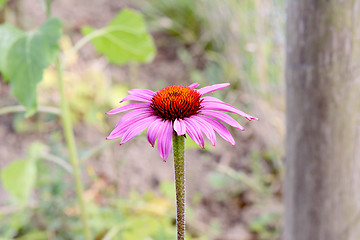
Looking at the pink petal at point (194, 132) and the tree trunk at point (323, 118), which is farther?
the tree trunk at point (323, 118)

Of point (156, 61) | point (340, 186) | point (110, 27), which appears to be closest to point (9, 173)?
point (110, 27)

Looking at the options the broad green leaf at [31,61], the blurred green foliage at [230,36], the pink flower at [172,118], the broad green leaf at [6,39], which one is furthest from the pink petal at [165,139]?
the blurred green foliage at [230,36]

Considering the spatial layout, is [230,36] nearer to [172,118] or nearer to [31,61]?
[31,61]

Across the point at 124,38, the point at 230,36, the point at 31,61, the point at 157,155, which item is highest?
the point at 230,36

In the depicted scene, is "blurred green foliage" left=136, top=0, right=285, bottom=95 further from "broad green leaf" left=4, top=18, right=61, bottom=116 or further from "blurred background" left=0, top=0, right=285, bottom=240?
"broad green leaf" left=4, top=18, right=61, bottom=116

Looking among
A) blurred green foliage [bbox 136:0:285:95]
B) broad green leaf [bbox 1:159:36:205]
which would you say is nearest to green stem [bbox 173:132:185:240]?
broad green leaf [bbox 1:159:36:205]

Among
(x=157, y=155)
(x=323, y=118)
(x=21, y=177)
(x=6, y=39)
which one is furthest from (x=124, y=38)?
(x=157, y=155)

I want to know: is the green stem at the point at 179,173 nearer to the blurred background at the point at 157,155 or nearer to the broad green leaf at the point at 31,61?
the broad green leaf at the point at 31,61
